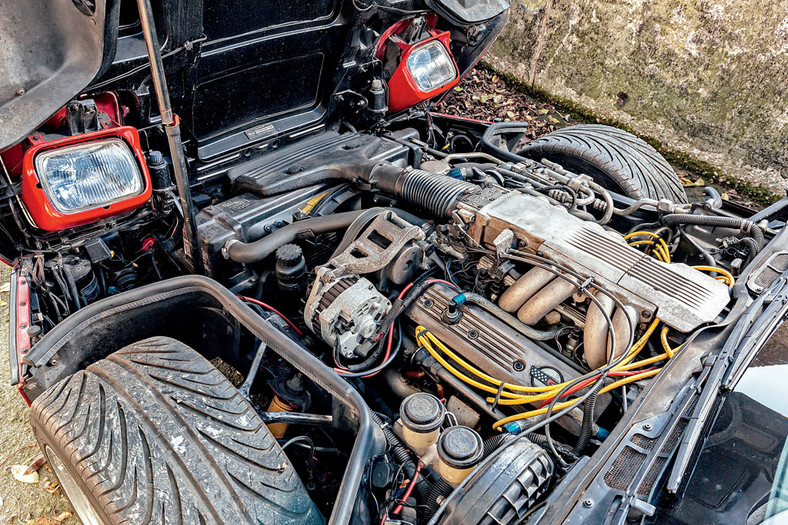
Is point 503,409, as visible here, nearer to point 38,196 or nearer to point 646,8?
point 38,196

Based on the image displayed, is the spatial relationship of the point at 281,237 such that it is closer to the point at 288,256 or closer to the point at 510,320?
the point at 288,256

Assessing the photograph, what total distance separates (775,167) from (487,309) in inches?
161

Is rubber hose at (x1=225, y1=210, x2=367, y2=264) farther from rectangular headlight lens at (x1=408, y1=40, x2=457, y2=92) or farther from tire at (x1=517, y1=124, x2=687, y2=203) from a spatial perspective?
tire at (x1=517, y1=124, x2=687, y2=203)

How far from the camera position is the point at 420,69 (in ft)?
11.6

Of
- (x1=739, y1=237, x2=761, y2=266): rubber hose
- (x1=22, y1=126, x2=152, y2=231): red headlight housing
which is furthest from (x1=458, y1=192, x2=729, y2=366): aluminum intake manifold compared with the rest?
(x1=22, y1=126, x2=152, y2=231): red headlight housing

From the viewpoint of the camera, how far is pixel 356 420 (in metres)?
1.80

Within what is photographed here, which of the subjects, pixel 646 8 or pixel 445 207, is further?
pixel 646 8

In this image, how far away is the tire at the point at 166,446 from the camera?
1613 mm

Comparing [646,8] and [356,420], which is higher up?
[646,8]

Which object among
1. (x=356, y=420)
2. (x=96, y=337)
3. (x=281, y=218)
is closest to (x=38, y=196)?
(x=96, y=337)

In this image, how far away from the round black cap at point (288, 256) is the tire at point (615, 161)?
6.85 ft

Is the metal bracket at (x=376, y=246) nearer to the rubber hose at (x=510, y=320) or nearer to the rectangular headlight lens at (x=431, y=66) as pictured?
the rubber hose at (x=510, y=320)

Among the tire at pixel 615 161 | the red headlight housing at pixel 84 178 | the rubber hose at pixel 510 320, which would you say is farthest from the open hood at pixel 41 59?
the tire at pixel 615 161

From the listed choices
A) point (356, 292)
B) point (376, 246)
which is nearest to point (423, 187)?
point (376, 246)
